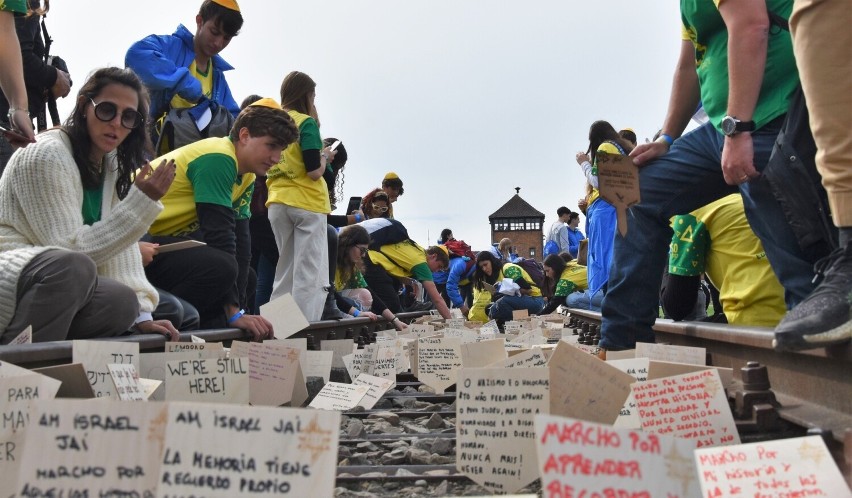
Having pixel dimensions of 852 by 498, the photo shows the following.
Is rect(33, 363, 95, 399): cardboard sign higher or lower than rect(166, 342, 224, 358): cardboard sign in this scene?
lower

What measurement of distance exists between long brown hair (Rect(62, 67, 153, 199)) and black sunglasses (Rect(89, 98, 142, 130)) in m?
0.08

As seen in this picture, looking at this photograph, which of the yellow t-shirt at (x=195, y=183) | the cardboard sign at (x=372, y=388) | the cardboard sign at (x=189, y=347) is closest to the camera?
the cardboard sign at (x=189, y=347)

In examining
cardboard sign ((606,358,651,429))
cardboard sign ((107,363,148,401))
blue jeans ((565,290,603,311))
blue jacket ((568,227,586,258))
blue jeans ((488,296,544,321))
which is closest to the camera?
cardboard sign ((107,363,148,401))

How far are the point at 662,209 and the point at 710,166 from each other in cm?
27

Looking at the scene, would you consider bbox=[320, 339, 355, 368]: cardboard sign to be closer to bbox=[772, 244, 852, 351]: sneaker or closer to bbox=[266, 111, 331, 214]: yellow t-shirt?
bbox=[266, 111, 331, 214]: yellow t-shirt

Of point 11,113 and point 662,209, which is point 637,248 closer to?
point 662,209

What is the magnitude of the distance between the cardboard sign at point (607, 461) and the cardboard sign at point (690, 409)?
752 mm

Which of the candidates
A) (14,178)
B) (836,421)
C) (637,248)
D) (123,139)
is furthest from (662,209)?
(14,178)

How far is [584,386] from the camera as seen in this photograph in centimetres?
213

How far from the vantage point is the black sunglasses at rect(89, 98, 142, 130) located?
13.1 ft

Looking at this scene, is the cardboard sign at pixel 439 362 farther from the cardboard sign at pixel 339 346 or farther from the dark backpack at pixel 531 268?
the dark backpack at pixel 531 268

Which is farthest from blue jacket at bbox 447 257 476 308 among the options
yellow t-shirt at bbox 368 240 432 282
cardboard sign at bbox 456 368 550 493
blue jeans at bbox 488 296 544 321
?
cardboard sign at bbox 456 368 550 493

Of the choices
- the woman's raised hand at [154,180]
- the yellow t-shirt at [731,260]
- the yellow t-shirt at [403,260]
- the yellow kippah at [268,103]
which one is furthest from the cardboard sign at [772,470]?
the yellow t-shirt at [403,260]

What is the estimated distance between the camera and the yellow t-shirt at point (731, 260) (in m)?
4.27
